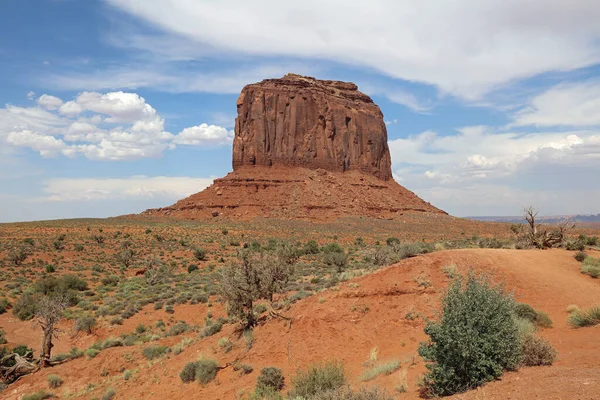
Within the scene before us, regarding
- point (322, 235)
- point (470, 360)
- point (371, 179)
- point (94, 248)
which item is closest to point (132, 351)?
point (470, 360)

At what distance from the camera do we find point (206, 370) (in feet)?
39.9

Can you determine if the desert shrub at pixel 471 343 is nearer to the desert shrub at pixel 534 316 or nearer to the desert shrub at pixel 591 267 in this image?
the desert shrub at pixel 534 316

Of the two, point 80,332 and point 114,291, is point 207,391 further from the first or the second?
point 114,291

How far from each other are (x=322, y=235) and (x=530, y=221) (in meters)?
40.3

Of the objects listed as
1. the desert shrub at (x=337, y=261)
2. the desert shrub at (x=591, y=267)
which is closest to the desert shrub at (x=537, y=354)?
the desert shrub at (x=591, y=267)

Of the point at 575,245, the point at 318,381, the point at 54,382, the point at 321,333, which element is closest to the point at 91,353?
the point at 54,382

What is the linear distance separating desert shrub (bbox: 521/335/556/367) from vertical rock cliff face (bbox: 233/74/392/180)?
87137mm

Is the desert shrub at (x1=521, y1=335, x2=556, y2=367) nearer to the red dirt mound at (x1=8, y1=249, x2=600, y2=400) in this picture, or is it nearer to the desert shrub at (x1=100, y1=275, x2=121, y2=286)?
the red dirt mound at (x1=8, y1=249, x2=600, y2=400)

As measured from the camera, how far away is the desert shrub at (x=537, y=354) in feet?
24.2

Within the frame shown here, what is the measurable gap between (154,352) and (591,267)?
53.3ft

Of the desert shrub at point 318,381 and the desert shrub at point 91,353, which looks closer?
the desert shrub at point 318,381

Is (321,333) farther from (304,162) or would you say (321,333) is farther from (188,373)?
(304,162)

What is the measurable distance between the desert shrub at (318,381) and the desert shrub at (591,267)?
10.6 metres

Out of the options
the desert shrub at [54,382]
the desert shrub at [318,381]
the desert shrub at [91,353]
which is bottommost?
the desert shrub at [54,382]
